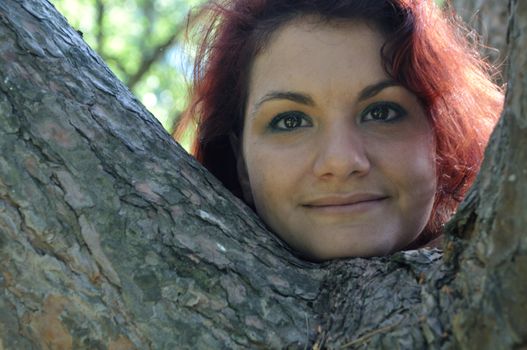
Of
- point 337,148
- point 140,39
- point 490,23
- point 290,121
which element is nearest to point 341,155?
point 337,148

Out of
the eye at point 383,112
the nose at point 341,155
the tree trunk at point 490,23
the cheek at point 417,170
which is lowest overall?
the nose at point 341,155

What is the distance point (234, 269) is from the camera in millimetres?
1393

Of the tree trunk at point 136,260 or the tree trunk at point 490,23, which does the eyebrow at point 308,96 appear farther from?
the tree trunk at point 490,23

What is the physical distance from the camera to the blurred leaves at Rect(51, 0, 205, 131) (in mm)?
7617

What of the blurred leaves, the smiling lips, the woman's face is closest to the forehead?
the woman's face

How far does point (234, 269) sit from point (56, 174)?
0.39 m

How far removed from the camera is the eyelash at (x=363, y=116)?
186cm

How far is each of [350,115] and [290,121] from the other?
18 cm

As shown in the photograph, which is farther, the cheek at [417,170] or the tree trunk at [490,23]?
the tree trunk at [490,23]

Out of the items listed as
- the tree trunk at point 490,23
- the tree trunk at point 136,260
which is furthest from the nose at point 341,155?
the tree trunk at point 490,23

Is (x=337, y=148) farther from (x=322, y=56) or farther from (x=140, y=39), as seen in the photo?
(x=140, y=39)

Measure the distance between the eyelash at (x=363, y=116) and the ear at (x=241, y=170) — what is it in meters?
0.27

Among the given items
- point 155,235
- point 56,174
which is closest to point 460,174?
point 155,235

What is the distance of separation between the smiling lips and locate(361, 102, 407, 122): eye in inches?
8.1
